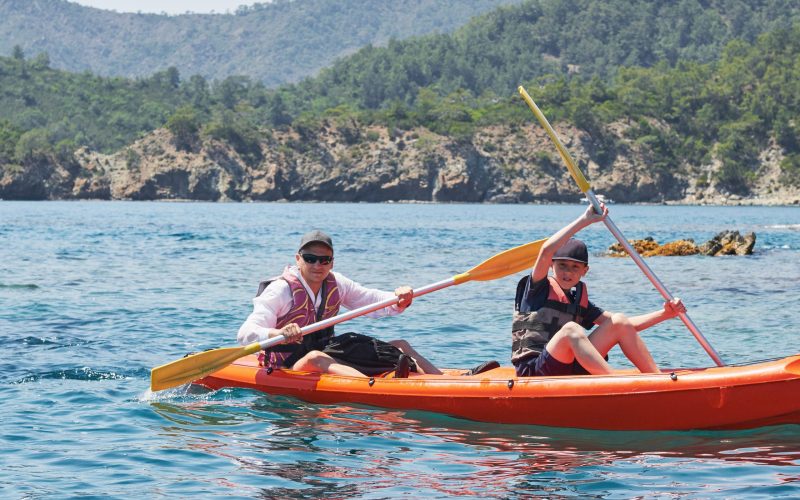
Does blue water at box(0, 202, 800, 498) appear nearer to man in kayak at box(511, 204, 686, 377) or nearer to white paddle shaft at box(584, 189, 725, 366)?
man in kayak at box(511, 204, 686, 377)

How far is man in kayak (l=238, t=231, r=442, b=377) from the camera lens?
8.26m

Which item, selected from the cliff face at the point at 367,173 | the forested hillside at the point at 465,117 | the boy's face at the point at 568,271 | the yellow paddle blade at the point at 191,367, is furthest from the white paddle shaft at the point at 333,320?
the forested hillside at the point at 465,117

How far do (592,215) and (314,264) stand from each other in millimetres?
2055

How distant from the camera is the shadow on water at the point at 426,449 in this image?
21.6 ft

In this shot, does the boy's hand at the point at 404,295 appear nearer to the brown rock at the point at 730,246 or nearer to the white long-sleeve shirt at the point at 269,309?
the white long-sleeve shirt at the point at 269,309

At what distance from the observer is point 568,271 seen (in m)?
7.46

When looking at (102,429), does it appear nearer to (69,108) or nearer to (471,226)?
(471,226)

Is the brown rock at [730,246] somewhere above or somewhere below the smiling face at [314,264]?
below

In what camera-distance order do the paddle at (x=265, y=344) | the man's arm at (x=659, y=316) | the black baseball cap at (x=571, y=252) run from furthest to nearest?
the paddle at (x=265, y=344) → the man's arm at (x=659, y=316) → the black baseball cap at (x=571, y=252)

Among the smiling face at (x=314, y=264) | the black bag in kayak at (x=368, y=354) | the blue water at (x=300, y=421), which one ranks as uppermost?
the smiling face at (x=314, y=264)

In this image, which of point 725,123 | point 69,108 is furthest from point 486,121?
point 69,108

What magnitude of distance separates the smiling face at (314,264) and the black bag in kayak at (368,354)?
59 centimetres

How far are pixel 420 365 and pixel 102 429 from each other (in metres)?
2.46

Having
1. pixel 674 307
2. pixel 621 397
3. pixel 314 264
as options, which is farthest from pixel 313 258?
pixel 674 307
